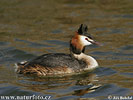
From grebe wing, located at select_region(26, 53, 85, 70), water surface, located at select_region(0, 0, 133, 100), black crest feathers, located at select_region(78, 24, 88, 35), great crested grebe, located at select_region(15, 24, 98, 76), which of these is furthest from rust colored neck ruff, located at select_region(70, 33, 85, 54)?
water surface, located at select_region(0, 0, 133, 100)

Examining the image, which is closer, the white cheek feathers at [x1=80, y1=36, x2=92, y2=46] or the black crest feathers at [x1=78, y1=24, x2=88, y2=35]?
the black crest feathers at [x1=78, y1=24, x2=88, y2=35]

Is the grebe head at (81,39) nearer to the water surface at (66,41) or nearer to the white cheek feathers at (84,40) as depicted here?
the white cheek feathers at (84,40)

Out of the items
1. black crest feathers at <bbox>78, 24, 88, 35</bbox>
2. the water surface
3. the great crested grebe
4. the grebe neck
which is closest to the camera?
the water surface

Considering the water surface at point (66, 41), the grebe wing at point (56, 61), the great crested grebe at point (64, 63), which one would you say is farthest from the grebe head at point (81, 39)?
the water surface at point (66, 41)

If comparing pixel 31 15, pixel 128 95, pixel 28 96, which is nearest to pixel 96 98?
pixel 128 95

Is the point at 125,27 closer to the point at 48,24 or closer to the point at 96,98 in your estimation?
the point at 48,24

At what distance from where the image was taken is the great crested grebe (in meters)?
10.9

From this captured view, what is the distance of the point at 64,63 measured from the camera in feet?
36.2

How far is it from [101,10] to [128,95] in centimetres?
896

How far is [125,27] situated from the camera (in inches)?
621

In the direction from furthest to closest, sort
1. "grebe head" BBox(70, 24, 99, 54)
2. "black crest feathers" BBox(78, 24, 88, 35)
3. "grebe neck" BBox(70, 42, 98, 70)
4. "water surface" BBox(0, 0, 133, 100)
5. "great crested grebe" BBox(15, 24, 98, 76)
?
"grebe neck" BBox(70, 42, 98, 70) < "grebe head" BBox(70, 24, 99, 54) < "black crest feathers" BBox(78, 24, 88, 35) < "great crested grebe" BBox(15, 24, 98, 76) < "water surface" BBox(0, 0, 133, 100)

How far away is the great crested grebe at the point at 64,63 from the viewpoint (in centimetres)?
1092

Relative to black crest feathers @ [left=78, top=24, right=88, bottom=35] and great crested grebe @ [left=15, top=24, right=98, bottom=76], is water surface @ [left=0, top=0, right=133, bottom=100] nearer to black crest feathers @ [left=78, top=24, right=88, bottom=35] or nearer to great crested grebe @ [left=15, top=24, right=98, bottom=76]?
great crested grebe @ [left=15, top=24, right=98, bottom=76]

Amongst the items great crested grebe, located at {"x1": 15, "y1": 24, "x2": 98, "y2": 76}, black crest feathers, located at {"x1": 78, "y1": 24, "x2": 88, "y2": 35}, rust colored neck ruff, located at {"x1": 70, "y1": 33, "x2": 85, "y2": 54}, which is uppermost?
black crest feathers, located at {"x1": 78, "y1": 24, "x2": 88, "y2": 35}
